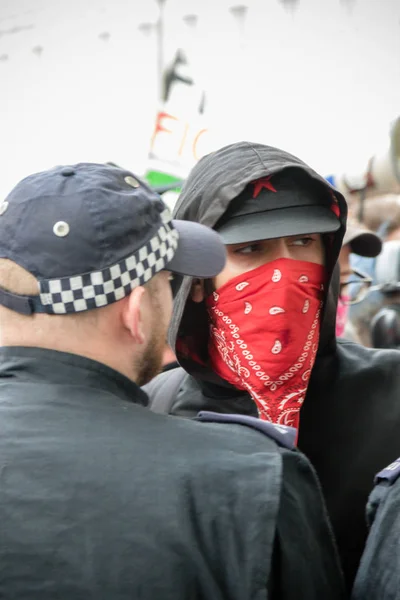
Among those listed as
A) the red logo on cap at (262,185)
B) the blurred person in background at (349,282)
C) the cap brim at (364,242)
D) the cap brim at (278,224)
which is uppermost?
the red logo on cap at (262,185)

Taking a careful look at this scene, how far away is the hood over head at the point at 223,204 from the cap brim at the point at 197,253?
23 cm

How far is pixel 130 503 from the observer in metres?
1.01

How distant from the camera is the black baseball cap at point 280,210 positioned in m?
1.64

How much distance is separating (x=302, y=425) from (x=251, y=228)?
1.62 feet

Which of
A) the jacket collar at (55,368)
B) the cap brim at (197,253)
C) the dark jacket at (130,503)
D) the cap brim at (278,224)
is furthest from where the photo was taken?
the cap brim at (278,224)

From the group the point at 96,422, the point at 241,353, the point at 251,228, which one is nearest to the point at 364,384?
the point at 241,353

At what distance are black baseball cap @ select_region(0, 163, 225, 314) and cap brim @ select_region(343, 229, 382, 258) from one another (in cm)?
192

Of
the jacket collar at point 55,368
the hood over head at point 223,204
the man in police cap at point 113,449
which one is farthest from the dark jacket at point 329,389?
the jacket collar at point 55,368

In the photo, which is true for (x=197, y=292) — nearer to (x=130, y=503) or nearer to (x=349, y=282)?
(x=130, y=503)

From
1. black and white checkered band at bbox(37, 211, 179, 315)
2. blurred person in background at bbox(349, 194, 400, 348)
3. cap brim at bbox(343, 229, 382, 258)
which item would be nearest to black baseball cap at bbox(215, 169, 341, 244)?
black and white checkered band at bbox(37, 211, 179, 315)

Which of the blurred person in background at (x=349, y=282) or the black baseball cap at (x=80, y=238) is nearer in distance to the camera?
the black baseball cap at (x=80, y=238)

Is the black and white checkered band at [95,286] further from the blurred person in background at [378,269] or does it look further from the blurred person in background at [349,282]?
the blurred person in background at [349,282]

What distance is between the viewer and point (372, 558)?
109cm

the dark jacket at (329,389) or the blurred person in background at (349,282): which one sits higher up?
the dark jacket at (329,389)
